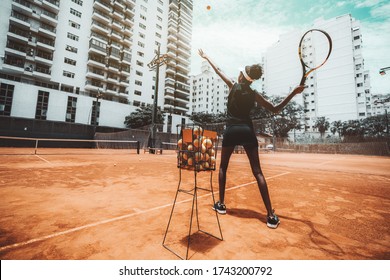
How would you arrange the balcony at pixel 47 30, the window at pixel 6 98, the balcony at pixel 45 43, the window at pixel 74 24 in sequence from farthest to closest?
the window at pixel 74 24 < the balcony at pixel 47 30 < the balcony at pixel 45 43 < the window at pixel 6 98

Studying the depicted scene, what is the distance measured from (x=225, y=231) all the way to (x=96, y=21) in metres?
57.2

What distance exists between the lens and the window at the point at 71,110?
126ft

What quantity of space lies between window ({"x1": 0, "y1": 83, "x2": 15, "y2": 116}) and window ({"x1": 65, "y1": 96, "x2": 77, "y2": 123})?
817 centimetres

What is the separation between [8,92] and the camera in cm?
3244

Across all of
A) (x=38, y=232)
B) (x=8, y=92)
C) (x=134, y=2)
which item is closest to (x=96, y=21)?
(x=134, y=2)

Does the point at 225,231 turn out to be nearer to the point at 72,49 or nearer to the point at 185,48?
the point at 72,49

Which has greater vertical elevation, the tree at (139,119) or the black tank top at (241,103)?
the tree at (139,119)

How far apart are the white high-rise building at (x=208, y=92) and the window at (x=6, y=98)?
205ft

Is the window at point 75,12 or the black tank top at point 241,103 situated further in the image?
the window at point 75,12

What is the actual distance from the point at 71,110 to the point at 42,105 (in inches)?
182

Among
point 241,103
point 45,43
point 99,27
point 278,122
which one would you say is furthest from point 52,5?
point 278,122

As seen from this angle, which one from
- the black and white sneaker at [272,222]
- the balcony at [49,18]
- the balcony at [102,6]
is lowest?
the black and white sneaker at [272,222]

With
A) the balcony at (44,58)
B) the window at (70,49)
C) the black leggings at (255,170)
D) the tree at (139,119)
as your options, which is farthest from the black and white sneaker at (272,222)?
the window at (70,49)

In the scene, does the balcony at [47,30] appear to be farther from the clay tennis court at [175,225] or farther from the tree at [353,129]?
the tree at [353,129]
